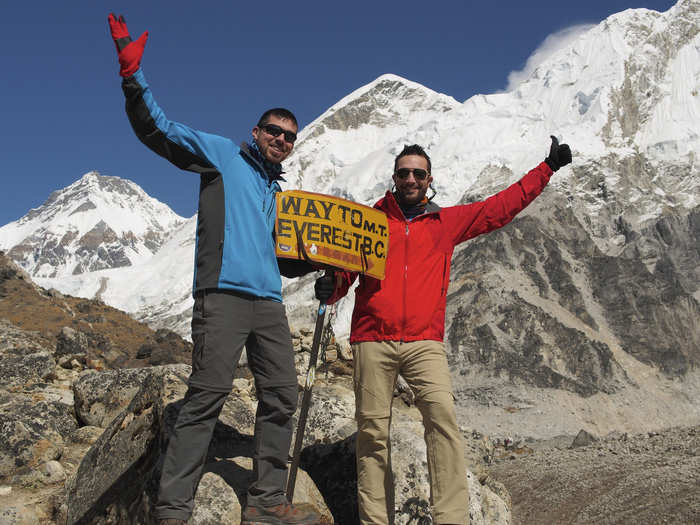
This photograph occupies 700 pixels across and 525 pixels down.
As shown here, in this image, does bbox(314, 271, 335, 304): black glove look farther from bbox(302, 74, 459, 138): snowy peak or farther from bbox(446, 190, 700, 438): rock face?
bbox(302, 74, 459, 138): snowy peak

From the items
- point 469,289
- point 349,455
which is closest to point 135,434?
point 349,455

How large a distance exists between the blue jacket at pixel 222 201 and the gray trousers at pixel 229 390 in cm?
14

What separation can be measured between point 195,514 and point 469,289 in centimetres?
5277

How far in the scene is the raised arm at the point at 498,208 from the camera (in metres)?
4.43

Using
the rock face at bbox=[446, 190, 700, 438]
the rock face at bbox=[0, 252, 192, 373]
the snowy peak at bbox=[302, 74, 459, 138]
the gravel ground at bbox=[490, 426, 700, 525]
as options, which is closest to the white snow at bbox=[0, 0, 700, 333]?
the rock face at bbox=[446, 190, 700, 438]

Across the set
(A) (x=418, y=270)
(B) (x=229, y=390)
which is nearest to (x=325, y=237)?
(A) (x=418, y=270)

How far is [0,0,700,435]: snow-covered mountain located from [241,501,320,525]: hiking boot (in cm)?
3713

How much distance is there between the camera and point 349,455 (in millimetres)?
5188

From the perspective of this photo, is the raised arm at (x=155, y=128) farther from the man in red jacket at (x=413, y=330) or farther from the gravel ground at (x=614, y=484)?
the gravel ground at (x=614, y=484)

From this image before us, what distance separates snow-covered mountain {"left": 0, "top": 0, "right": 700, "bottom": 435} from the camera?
46031mm

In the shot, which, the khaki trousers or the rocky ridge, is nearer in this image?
the khaki trousers

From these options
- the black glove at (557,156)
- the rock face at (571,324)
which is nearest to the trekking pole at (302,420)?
the black glove at (557,156)

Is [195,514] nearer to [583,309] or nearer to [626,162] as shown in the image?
[583,309]

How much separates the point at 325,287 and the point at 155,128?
159 centimetres
